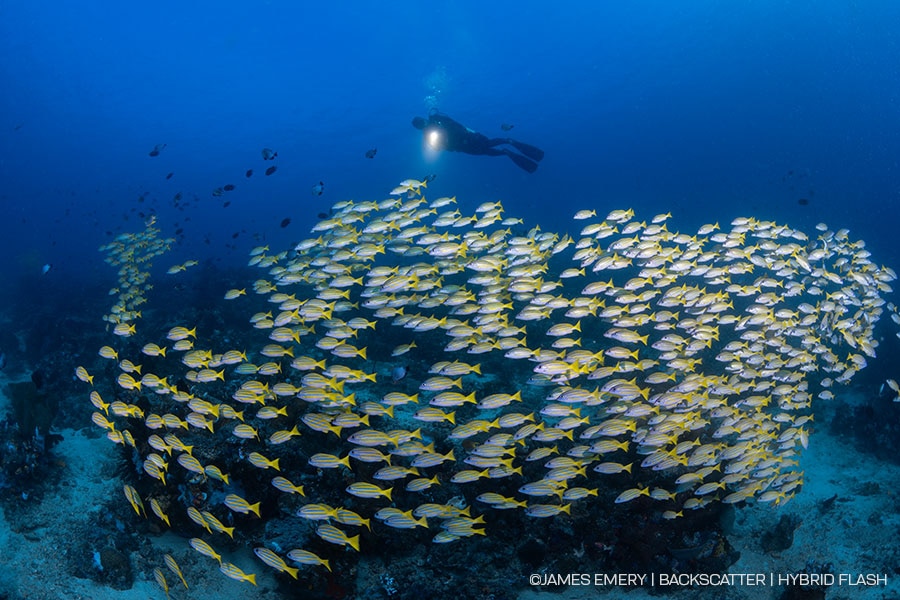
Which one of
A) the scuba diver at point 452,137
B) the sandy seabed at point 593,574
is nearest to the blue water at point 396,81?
the scuba diver at point 452,137

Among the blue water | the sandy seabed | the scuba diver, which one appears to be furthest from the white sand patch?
the blue water

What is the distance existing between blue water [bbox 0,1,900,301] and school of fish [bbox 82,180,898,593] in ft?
131

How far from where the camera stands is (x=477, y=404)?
6535 mm

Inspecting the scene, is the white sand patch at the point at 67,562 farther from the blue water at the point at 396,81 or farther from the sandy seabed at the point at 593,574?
the blue water at the point at 396,81

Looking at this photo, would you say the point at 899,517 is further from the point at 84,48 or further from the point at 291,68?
the point at 84,48

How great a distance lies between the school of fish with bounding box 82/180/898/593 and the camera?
6.02m

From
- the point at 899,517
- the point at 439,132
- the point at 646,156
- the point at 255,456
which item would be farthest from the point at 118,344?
the point at 646,156

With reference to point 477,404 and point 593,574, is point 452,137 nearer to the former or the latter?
point 477,404

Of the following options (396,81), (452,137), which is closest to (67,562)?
(452,137)

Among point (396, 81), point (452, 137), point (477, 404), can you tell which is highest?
point (396, 81)

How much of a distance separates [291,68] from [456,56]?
2309cm

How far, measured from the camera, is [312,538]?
18.9 feet

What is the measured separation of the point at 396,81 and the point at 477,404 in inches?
2601

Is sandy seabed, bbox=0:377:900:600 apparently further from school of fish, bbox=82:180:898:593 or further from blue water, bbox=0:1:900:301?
blue water, bbox=0:1:900:301
